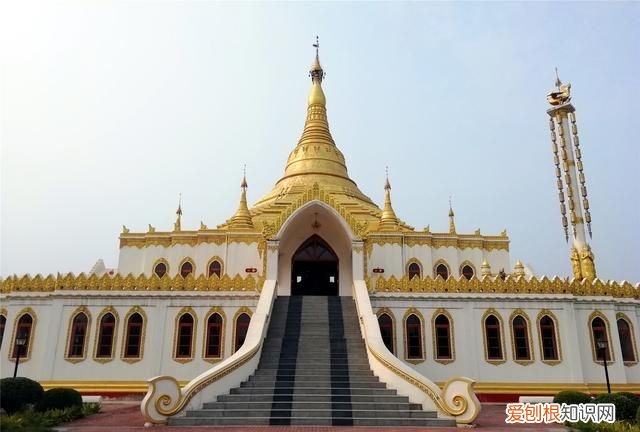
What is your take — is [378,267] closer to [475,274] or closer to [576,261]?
[475,274]

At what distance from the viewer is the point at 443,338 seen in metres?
21.1

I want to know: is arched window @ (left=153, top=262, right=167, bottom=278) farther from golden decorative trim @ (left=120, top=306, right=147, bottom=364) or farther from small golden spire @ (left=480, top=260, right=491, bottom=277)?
small golden spire @ (left=480, top=260, right=491, bottom=277)

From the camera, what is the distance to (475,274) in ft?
102

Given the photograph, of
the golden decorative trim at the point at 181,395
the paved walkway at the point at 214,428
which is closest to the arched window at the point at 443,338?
the paved walkway at the point at 214,428

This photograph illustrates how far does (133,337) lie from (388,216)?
17.1 m

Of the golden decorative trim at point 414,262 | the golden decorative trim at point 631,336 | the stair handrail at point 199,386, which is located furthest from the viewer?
the golden decorative trim at point 414,262

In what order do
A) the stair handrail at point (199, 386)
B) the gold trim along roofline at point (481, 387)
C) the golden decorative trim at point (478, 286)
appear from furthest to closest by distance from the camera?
the golden decorative trim at point (478, 286), the gold trim along roofline at point (481, 387), the stair handrail at point (199, 386)

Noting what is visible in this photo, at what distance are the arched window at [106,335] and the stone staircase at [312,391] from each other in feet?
22.5

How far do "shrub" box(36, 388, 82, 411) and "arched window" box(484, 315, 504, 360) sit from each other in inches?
597

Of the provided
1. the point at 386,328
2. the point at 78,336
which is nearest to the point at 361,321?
the point at 386,328

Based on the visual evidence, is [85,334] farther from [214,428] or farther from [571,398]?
[571,398]

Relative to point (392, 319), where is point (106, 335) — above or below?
below

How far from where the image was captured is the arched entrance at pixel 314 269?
26875 millimetres

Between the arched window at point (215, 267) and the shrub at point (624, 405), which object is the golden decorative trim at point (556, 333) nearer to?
the shrub at point (624, 405)
